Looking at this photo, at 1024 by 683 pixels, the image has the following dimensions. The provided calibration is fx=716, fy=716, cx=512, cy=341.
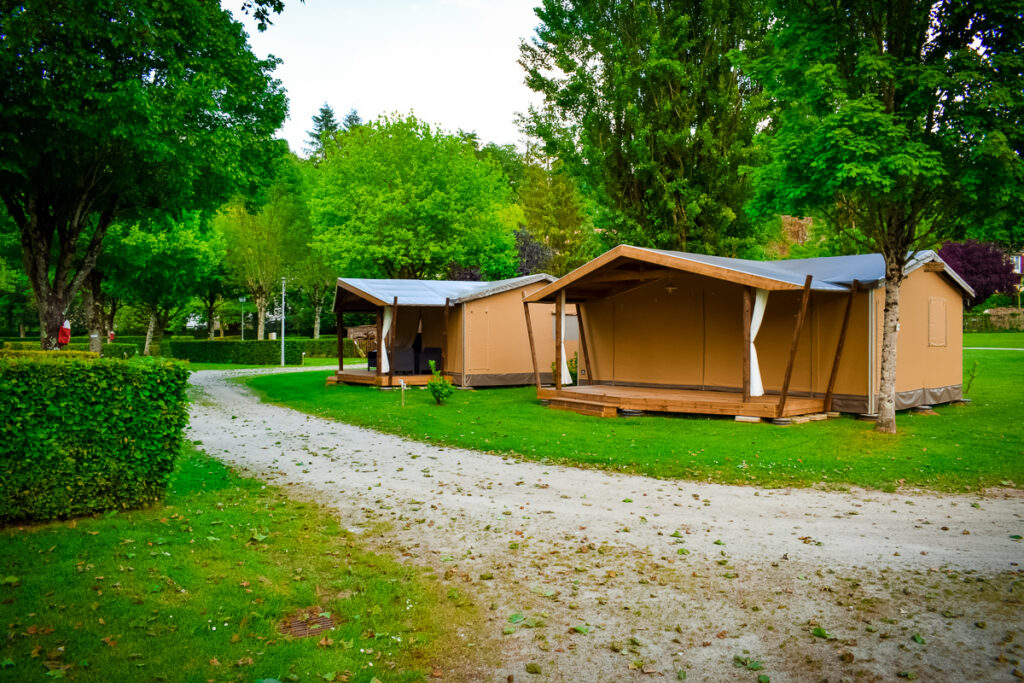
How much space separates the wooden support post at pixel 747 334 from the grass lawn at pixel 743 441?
2.39ft

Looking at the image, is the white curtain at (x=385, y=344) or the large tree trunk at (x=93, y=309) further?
the large tree trunk at (x=93, y=309)

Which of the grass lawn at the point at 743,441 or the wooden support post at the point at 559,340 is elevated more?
the wooden support post at the point at 559,340

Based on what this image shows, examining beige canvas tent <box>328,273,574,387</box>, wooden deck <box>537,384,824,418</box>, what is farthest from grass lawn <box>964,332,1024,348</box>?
wooden deck <box>537,384,824,418</box>

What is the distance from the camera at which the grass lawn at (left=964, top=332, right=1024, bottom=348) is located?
29716 millimetres

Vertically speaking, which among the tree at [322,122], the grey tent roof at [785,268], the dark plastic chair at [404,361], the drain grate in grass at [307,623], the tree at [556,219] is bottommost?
the drain grate in grass at [307,623]

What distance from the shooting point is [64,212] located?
15664mm

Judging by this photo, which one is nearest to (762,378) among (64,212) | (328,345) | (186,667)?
(186,667)

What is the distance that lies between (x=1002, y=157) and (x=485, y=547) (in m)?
8.24

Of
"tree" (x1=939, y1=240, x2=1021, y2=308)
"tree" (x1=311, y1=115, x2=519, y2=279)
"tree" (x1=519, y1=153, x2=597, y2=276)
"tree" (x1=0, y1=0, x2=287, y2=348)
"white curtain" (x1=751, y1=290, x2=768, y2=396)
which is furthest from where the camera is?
"tree" (x1=939, y1=240, x2=1021, y2=308)

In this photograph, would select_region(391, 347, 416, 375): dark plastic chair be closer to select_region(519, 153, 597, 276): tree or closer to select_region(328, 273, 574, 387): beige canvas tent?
select_region(328, 273, 574, 387): beige canvas tent

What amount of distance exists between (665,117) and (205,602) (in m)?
19.0

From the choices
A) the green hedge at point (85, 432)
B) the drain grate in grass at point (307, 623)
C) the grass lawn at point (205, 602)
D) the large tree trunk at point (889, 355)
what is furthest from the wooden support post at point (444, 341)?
the drain grate in grass at point (307, 623)

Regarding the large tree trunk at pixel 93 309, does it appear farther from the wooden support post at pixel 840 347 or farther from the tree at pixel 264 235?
the wooden support post at pixel 840 347

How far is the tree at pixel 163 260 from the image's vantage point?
27719mm
